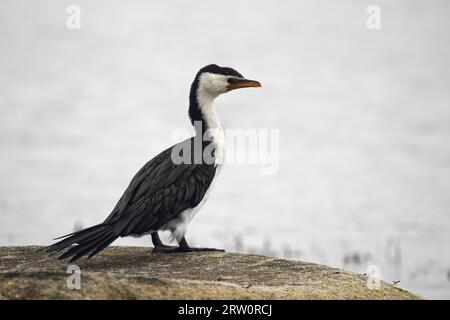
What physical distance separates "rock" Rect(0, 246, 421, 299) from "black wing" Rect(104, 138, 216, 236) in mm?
435

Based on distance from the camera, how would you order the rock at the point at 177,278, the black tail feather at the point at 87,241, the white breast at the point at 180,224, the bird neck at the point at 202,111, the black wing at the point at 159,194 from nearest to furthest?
the rock at the point at 177,278, the black tail feather at the point at 87,241, the black wing at the point at 159,194, the white breast at the point at 180,224, the bird neck at the point at 202,111

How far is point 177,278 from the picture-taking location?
646 centimetres

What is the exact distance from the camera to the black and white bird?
7508mm

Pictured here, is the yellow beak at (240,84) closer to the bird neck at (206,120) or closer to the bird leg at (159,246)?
the bird neck at (206,120)

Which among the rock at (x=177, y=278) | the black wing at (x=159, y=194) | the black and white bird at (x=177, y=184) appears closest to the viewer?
the rock at (x=177, y=278)

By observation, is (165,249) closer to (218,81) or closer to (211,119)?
(211,119)

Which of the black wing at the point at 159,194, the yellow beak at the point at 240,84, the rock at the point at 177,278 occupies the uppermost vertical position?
the yellow beak at the point at 240,84

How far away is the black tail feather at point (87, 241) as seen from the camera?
7.22 m

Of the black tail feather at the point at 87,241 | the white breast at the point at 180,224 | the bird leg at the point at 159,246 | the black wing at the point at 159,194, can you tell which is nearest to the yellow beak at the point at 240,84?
the black wing at the point at 159,194

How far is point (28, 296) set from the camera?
5.67 meters

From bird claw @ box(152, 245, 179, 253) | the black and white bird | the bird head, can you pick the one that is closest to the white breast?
the black and white bird
